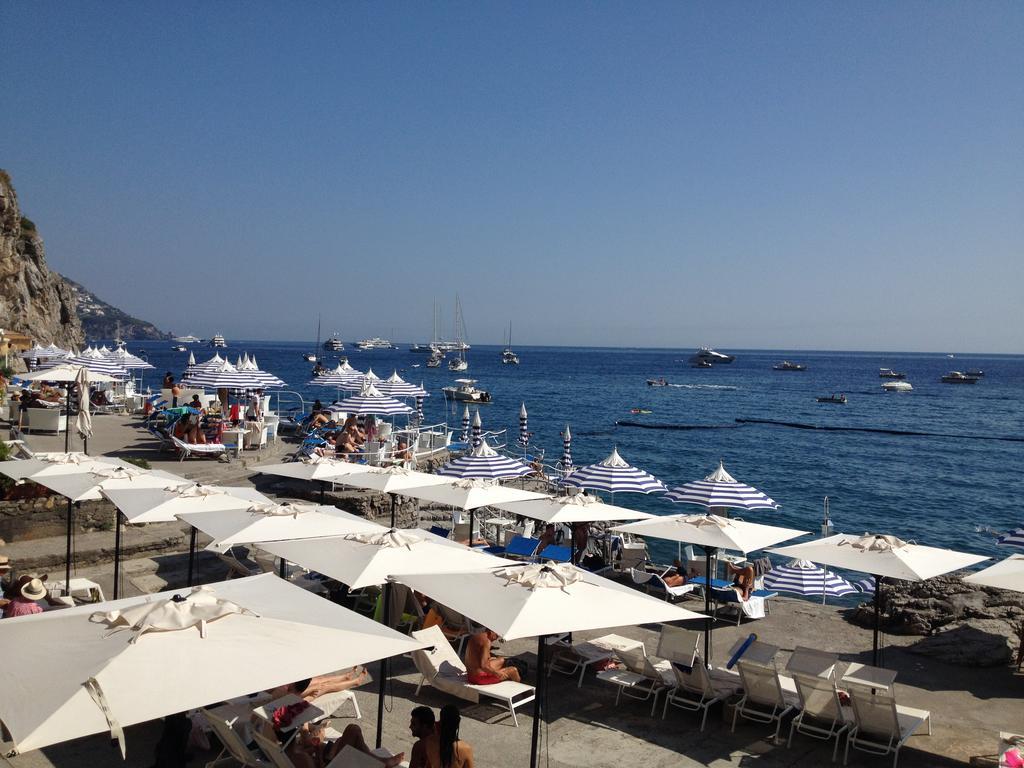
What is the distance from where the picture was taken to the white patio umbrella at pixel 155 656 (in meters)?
3.60

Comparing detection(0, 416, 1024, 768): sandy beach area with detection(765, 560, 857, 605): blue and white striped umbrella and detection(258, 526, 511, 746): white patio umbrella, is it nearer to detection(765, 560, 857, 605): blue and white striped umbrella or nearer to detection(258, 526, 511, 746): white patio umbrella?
detection(258, 526, 511, 746): white patio umbrella

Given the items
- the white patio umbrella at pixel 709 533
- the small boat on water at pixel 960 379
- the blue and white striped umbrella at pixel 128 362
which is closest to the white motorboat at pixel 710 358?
the small boat on water at pixel 960 379

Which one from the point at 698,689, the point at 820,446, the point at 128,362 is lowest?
the point at 820,446

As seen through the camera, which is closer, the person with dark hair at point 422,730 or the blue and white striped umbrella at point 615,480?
the person with dark hair at point 422,730

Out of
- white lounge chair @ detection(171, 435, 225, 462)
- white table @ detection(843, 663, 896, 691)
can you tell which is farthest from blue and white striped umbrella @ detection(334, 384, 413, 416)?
white table @ detection(843, 663, 896, 691)

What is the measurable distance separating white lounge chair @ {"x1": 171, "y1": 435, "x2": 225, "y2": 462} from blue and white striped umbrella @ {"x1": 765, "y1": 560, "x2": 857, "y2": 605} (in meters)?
13.0

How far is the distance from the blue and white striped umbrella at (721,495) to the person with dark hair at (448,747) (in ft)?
23.5

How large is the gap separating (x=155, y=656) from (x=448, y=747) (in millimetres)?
2132

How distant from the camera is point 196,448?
18719 mm

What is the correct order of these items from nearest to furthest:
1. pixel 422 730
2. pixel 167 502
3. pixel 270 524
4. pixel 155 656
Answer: pixel 155 656 → pixel 422 730 → pixel 270 524 → pixel 167 502

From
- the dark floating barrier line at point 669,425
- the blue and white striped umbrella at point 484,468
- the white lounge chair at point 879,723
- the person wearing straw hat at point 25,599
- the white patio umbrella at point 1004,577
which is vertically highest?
the white patio umbrella at point 1004,577

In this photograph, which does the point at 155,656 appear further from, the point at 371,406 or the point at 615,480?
the point at 371,406

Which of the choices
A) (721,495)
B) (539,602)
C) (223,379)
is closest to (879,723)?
(539,602)

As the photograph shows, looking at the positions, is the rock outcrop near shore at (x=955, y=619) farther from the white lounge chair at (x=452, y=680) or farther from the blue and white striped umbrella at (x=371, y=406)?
the blue and white striped umbrella at (x=371, y=406)
